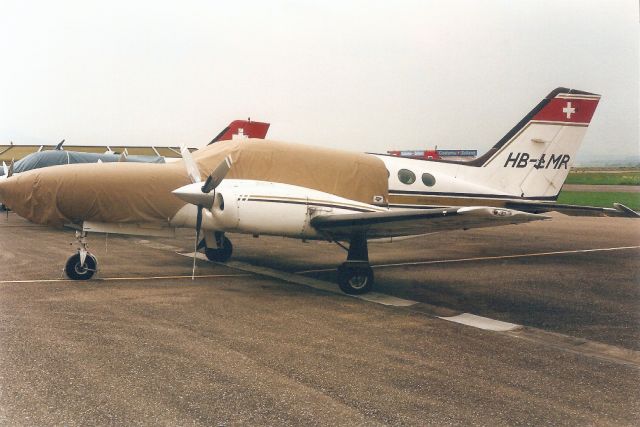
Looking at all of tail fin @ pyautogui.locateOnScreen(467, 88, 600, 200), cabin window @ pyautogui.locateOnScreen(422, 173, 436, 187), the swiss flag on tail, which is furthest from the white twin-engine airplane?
the swiss flag on tail

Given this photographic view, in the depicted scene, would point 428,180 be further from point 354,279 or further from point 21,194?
point 21,194

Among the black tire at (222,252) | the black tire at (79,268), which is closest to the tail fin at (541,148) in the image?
the black tire at (222,252)

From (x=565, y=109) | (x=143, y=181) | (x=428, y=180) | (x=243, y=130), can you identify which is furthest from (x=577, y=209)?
(x=243, y=130)

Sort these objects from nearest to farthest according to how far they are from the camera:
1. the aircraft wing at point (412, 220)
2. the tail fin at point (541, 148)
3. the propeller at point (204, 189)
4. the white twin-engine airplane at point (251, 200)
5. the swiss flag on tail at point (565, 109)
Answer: the aircraft wing at point (412, 220), the propeller at point (204, 189), the white twin-engine airplane at point (251, 200), the tail fin at point (541, 148), the swiss flag on tail at point (565, 109)

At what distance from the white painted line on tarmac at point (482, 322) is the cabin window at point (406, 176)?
5202 millimetres

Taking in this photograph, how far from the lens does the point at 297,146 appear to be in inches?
510

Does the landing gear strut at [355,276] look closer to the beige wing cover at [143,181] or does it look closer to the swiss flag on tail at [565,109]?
the beige wing cover at [143,181]

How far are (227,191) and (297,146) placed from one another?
272cm

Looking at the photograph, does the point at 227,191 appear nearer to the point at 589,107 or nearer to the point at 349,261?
the point at 349,261

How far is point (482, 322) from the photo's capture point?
913cm

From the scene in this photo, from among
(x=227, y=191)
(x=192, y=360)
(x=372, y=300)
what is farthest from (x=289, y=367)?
(x=227, y=191)

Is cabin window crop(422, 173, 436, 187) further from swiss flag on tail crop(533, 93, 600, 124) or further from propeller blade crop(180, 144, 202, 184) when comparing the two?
propeller blade crop(180, 144, 202, 184)

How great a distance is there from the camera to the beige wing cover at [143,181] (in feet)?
36.1

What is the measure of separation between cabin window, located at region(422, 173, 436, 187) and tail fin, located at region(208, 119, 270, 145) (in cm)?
1413
